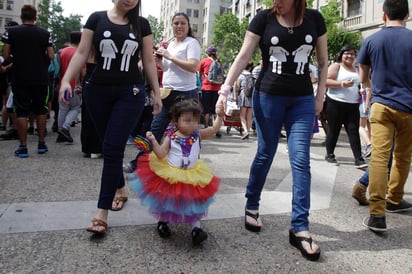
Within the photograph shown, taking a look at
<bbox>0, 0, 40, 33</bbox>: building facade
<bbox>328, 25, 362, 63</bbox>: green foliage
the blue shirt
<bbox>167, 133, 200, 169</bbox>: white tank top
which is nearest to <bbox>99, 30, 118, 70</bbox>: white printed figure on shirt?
<bbox>167, 133, 200, 169</bbox>: white tank top

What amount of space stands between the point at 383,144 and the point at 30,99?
4.66m

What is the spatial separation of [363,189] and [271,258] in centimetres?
171

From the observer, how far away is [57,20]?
69.9m

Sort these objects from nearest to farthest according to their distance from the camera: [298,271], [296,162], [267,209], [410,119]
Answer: [298,271] → [296,162] → [410,119] → [267,209]

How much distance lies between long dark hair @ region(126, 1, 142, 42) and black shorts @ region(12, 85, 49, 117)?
123 inches

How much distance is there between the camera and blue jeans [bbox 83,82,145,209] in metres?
2.69

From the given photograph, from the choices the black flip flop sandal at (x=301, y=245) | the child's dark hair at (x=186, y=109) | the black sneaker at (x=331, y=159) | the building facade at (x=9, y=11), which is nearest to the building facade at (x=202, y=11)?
the building facade at (x=9, y=11)

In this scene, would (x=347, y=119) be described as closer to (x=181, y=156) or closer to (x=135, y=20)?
(x=181, y=156)

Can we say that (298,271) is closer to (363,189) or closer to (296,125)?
(296,125)

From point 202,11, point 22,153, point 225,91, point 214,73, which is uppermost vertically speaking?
point 202,11

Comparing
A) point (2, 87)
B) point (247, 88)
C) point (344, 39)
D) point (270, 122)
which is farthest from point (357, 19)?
point (270, 122)

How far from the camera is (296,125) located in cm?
276

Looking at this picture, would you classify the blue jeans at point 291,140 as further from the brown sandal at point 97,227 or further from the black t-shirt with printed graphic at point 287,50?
the brown sandal at point 97,227

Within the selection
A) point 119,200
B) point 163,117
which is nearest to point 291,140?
point 119,200
